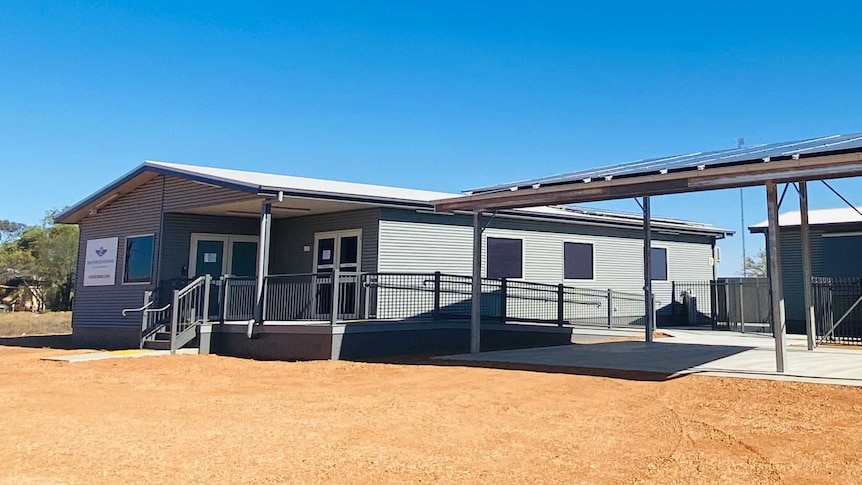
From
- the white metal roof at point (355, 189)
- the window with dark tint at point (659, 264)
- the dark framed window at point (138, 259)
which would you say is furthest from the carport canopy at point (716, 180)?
the window with dark tint at point (659, 264)

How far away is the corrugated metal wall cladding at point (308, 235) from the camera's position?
50.7 feet

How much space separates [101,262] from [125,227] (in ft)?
5.22

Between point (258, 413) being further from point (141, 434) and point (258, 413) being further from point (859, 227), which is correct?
point (859, 227)

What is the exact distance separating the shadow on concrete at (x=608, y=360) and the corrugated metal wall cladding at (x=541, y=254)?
3.62 m

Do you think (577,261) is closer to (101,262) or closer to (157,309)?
(157,309)

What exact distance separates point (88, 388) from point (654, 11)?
54.5 feet

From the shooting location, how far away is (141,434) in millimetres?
6172

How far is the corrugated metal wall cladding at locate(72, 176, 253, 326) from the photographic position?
54.7 ft

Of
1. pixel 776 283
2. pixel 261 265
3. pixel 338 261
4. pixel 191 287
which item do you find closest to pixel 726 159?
pixel 776 283

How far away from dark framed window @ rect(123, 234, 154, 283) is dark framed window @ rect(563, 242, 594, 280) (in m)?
11.4

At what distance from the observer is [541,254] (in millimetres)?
18344

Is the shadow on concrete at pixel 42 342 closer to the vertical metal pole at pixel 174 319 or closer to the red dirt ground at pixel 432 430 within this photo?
the vertical metal pole at pixel 174 319

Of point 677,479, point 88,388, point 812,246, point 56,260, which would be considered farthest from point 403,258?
point 56,260

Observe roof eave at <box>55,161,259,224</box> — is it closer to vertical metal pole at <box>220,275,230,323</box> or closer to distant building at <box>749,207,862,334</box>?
vertical metal pole at <box>220,275,230,323</box>
